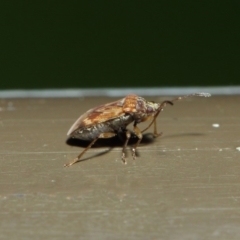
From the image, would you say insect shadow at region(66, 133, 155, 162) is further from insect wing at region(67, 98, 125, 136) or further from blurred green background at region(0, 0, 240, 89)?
blurred green background at region(0, 0, 240, 89)

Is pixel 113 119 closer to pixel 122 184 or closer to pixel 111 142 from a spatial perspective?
pixel 111 142

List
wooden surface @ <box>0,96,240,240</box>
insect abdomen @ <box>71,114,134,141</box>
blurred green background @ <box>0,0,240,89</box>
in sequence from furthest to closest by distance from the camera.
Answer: blurred green background @ <box>0,0,240,89</box>
insect abdomen @ <box>71,114,134,141</box>
wooden surface @ <box>0,96,240,240</box>

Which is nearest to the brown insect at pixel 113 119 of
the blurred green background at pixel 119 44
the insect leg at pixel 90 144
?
the insect leg at pixel 90 144

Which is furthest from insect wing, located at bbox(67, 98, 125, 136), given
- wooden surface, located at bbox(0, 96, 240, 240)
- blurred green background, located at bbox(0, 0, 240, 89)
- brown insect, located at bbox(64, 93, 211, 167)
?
blurred green background, located at bbox(0, 0, 240, 89)

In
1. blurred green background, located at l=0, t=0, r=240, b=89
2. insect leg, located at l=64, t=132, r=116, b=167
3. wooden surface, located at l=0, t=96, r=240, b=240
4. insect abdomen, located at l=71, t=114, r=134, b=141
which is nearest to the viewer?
wooden surface, located at l=0, t=96, r=240, b=240

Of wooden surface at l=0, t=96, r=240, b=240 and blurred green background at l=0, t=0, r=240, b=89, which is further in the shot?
blurred green background at l=0, t=0, r=240, b=89

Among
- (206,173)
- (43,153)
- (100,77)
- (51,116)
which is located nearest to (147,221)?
(206,173)
